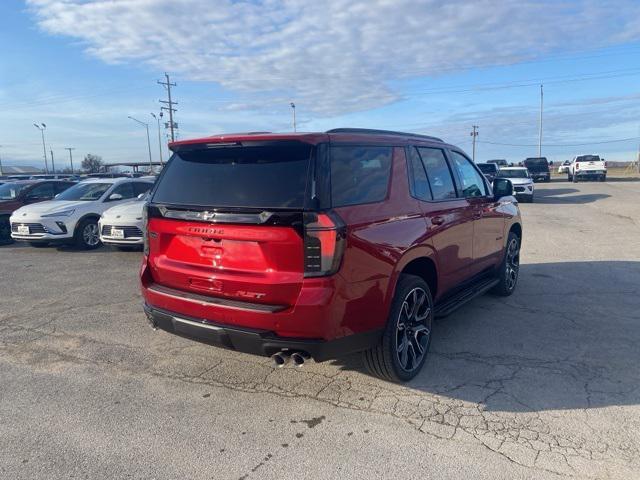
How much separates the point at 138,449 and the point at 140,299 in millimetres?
3721

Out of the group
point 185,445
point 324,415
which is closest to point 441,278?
point 324,415

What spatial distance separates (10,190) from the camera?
43.1ft

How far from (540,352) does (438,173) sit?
1884 mm

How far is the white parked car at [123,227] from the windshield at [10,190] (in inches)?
183

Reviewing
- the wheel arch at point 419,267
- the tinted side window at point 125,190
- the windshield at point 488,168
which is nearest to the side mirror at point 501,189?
the wheel arch at point 419,267

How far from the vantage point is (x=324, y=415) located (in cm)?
351

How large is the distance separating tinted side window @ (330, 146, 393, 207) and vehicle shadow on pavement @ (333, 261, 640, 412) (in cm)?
155

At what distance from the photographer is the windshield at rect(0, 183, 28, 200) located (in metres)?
12.8

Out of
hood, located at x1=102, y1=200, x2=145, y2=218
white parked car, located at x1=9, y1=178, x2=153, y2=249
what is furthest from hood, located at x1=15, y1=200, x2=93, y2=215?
hood, located at x1=102, y1=200, x2=145, y2=218

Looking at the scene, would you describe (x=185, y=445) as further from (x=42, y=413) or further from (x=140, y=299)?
(x=140, y=299)

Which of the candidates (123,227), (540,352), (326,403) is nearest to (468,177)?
(540,352)

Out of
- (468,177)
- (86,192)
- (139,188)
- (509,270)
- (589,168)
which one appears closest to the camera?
(468,177)

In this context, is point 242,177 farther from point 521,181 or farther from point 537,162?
point 537,162

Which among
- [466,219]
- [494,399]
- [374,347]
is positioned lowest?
[494,399]
